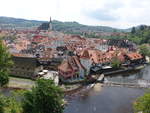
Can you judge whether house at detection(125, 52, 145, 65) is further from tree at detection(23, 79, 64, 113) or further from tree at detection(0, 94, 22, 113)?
tree at detection(0, 94, 22, 113)

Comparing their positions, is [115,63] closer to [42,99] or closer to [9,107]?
[42,99]

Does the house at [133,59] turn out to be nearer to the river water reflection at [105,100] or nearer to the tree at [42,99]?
the river water reflection at [105,100]

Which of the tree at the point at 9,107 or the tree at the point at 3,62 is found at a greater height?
the tree at the point at 3,62

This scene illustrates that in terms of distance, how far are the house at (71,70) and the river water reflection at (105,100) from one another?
3.86 meters

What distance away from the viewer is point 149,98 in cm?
2262

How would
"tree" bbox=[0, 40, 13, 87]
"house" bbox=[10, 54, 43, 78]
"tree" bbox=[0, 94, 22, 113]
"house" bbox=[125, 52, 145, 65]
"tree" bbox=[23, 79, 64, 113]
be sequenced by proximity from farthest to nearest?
"house" bbox=[125, 52, 145, 65] → "house" bbox=[10, 54, 43, 78] → "tree" bbox=[0, 40, 13, 87] → "tree" bbox=[23, 79, 64, 113] → "tree" bbox=[0, 94, 22, 113]

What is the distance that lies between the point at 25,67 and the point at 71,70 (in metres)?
7.13

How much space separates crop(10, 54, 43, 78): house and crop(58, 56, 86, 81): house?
405cm

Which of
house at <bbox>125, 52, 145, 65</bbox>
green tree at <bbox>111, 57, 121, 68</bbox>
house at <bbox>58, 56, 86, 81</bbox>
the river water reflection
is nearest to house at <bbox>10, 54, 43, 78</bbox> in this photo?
house at <bbox>58, 56, 86, 81</bbox>

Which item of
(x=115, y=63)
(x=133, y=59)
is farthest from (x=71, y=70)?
(x=133, y=59)

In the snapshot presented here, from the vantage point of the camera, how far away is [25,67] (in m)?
42.9

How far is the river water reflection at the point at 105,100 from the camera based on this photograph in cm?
3203

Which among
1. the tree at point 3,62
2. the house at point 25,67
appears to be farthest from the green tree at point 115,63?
the tree at point 3,62

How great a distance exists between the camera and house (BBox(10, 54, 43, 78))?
42.6 metres
